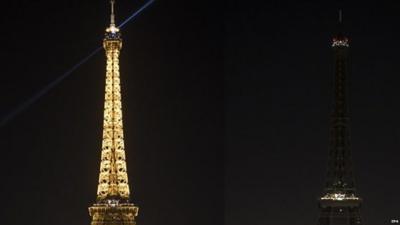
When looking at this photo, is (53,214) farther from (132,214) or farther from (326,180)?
(326,180)

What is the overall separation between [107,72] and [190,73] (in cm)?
276

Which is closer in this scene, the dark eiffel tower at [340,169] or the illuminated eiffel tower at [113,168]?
the illuminated eiffel tower at [113,168]

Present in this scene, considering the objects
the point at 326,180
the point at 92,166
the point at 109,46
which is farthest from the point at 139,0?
the point at 326,180

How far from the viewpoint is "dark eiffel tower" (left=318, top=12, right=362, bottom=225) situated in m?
55.8

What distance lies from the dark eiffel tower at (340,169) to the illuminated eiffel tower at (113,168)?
24.7 feet

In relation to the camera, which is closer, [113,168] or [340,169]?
[113,168]

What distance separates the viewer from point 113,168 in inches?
2072

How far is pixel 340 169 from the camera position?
5603cm

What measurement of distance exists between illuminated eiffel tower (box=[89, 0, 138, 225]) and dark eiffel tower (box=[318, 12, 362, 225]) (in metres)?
7.54

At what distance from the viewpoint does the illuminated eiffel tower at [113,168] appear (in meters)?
51.9

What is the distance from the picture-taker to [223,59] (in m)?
53.2

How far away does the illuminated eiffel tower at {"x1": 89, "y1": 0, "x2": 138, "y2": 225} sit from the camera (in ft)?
170

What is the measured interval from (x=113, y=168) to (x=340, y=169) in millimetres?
8469

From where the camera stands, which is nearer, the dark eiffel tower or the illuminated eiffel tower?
the illuminated eiffel tower
